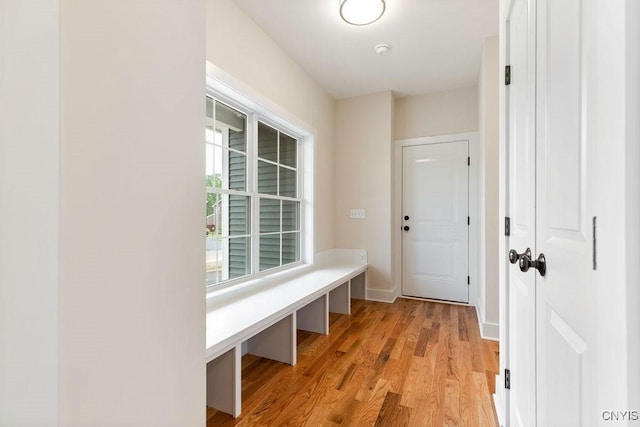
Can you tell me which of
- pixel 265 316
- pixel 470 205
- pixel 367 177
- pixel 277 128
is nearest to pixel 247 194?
pixel 277 128

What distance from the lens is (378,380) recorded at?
183 cm

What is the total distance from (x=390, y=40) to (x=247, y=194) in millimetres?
1873

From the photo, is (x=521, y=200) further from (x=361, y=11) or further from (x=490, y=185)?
(x=361, y=11)

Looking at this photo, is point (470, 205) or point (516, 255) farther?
point (470, 205)

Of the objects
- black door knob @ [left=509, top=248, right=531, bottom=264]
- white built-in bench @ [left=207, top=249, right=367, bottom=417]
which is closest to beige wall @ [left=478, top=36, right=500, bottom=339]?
white built-in bench @ [left=207, top=249, right=367, bottom=417]

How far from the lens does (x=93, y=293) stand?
1.73ft

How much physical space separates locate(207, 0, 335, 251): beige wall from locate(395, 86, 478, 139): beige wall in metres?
0.97

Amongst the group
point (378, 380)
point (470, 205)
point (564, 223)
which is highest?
point (470, 205)

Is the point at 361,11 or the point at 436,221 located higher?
the point at 361,11

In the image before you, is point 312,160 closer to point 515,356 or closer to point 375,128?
point 375,128

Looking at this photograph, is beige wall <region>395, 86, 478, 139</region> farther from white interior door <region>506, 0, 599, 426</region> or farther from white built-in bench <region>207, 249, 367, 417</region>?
white interior door <region>506, 0, 599, 426</region>

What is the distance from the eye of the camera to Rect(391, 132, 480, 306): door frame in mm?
3354

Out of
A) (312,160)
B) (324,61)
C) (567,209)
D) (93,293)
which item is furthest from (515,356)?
(324,61)

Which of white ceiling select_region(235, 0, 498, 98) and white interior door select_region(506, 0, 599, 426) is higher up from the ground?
white ceiling select_region(235, 0, 498, 98)
